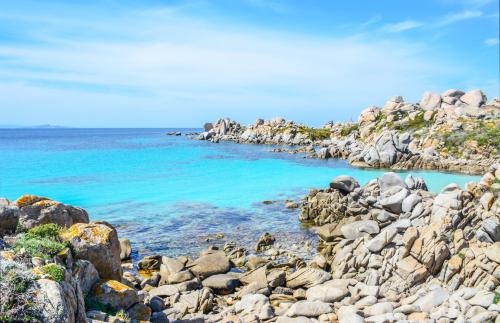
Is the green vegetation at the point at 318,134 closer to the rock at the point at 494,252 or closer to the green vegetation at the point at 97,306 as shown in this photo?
the rock at the point at 494,252

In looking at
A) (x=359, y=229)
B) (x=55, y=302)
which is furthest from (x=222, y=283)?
(x=55, y=302)

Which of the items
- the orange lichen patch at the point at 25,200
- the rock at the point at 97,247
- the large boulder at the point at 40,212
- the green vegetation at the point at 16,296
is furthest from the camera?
the orange lichen patch at the point at 25,200

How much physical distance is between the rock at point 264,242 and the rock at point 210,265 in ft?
11.8

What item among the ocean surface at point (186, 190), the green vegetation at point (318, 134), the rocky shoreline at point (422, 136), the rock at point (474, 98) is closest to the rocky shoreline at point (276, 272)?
the ocean surface at point (186, 190)

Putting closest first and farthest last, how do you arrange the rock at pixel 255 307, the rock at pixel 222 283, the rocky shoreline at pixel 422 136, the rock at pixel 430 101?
the rock at pixel 255 307, the rock at pixel 222 283, the rocky shoreline at pixel 422 136, the rock at pixel 430 101

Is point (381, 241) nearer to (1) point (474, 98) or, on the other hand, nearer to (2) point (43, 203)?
(2) point (43, 203)

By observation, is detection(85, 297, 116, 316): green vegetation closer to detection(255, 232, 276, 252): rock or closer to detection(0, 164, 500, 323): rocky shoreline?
detection(0, 164, 500, 323): rocky shoreline

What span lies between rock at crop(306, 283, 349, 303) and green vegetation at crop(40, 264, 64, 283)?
39.9ft

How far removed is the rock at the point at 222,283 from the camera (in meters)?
21.5

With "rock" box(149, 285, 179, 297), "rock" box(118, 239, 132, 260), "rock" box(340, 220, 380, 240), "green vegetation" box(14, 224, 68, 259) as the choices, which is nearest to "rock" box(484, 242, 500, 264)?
"rock" box(340, 220, 380, 240)

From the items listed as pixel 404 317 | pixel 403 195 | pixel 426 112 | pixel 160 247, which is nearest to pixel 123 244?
pixel 160 247

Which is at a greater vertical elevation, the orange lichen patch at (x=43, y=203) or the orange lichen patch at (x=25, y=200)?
the orange lichen patch at (x=25, y=200)

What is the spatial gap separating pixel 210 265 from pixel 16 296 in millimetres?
15686

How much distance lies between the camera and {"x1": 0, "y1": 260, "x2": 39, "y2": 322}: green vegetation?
27.0 feet
